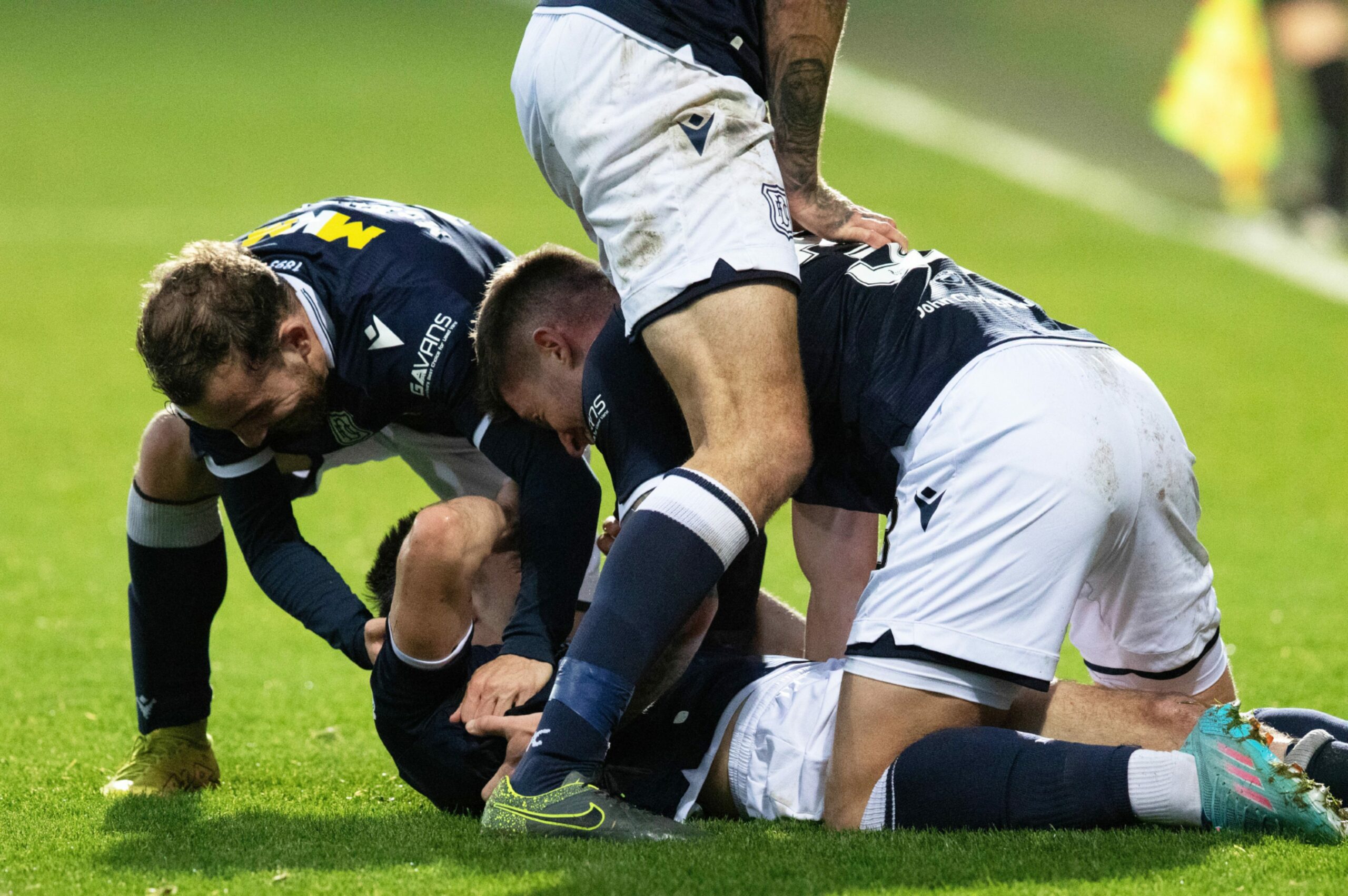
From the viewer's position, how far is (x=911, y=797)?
2641 millimetres

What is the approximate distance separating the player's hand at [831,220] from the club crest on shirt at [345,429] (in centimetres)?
108

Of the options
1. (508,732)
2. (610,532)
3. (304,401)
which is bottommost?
(508,732)

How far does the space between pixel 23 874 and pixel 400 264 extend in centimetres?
145

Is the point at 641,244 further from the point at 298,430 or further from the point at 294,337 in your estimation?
the point at 298,430

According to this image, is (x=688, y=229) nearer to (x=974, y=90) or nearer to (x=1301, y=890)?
(x=1301, y=890)

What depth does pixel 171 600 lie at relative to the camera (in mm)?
3680

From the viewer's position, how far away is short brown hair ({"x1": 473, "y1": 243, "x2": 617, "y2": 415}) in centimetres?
312

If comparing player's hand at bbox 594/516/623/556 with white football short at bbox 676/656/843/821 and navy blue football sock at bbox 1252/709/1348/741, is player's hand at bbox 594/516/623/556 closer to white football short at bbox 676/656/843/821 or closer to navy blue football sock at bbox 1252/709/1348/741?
white football short at bbox 676/656/843/821

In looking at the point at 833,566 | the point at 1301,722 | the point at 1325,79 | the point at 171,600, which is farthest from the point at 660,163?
the point at 1325,79

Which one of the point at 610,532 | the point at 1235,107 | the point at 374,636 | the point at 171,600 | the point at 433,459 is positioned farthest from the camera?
the point at 1235,107

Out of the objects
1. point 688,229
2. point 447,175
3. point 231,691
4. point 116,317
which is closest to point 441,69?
point 447,175

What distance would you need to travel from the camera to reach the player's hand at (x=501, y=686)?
9.69 feet

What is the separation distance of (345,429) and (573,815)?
4.27 ft

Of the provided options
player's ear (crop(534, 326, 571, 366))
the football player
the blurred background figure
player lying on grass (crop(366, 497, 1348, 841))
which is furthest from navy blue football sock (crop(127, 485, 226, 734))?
the blurred background figure
